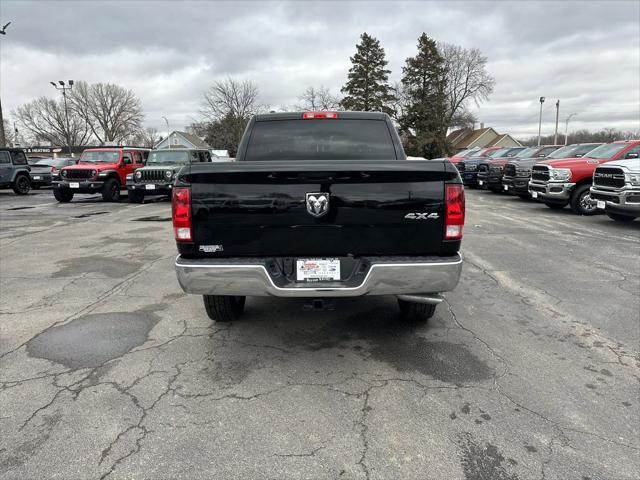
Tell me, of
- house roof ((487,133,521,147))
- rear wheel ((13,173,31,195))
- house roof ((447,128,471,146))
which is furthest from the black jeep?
house roof ((447,128,471,146))

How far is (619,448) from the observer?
244cm

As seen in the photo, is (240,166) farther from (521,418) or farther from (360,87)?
(360,87)

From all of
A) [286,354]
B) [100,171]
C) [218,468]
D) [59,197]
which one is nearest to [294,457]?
[218,468]

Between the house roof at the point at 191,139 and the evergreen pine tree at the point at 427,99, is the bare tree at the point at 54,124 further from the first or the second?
the evergreen pine tree at the point at 427,99

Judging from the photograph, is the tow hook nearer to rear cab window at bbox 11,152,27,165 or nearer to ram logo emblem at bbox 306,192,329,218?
ram logo emblem at bbox 306,192,329,218

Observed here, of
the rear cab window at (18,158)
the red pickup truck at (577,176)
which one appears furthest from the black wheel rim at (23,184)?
the red pickup truck at (577,176)

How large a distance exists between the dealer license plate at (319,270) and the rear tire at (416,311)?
1060mm

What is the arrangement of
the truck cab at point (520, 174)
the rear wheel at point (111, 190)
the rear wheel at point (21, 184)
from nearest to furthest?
the truck cab at point (520, 174) < the rear wheel at point (111, 190) < the rear wheel at point (21, 184)

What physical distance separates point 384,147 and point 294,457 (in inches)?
126

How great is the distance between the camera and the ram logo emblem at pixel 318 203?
310cm

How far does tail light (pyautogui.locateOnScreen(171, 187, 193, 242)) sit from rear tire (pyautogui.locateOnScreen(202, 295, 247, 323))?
948mm

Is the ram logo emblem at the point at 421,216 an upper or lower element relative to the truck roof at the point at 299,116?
lower

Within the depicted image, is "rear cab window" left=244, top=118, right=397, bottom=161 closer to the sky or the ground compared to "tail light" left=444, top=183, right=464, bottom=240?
closer to the sky

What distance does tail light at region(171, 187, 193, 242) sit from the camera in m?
3.11
